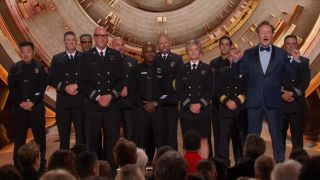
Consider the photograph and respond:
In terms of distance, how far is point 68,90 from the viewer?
7023 millimetres

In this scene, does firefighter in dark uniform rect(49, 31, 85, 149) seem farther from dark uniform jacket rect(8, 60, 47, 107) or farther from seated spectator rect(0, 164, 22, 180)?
seated spectator rect(0, 164, 22, 180)

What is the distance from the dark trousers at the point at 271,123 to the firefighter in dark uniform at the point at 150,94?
0.90 m

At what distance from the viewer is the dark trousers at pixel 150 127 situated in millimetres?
7016

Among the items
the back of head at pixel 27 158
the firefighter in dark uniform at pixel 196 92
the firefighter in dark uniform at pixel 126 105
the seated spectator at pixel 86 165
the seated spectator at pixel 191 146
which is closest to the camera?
the seated spectator at pixel 86 165

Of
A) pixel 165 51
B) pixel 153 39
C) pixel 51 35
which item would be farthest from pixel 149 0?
pixel 165 51

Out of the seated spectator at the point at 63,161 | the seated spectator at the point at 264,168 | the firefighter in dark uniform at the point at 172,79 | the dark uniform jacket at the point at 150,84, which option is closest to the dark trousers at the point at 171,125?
the firefighter in dark uniform at the point at 172,79

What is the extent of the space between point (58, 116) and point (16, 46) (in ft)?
6.58

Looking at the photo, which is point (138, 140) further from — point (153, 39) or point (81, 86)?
point (153, 39)

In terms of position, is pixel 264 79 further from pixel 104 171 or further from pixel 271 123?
pixel 104 171

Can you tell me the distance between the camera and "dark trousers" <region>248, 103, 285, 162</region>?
21.3 feet

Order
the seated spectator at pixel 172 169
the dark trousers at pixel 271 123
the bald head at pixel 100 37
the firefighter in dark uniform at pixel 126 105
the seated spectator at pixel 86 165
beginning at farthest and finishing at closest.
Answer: the firefighter in dark uniform at pixel 126 105 → the bald head at pixel 100 37 → the dark trousers at pixel 271 123 → the seated spectator at pixel 86 165 → the seated spectator at pixel 172 169

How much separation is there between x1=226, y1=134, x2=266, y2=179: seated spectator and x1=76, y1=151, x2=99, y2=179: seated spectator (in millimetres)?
857

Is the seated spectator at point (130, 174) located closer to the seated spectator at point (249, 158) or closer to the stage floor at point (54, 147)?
the seated spectator at point (249, 158)

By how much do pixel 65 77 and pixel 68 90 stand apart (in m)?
0.17
